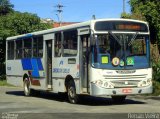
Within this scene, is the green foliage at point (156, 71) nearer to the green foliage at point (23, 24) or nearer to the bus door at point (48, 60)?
the bus door at point (48, 60)

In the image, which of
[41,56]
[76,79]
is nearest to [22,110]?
[76,79]

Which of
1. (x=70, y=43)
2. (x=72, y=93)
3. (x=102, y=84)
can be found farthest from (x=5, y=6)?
(x=102, y=84)

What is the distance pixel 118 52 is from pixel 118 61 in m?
0.33

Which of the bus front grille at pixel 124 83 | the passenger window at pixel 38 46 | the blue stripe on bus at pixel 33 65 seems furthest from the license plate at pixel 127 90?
the passenger window at pixel 38 46

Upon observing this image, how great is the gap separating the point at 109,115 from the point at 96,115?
392 millimetres

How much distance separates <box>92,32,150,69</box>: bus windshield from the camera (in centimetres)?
1758

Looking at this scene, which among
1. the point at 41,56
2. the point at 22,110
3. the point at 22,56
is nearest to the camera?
the point at 22,110

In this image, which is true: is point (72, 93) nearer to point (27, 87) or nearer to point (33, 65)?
point (33, 65)

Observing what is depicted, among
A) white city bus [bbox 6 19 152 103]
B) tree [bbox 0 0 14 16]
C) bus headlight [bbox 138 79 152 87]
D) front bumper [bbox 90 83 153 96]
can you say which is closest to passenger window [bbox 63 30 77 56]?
white city bus [bbox 6 19 152 103]

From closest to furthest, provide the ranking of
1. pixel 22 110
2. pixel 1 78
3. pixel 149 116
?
pixel 149 116 < pixel 22 110 < pixel 1 78

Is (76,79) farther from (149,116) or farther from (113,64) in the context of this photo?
(149,116)

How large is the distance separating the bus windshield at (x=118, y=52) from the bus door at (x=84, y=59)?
23.3 inches

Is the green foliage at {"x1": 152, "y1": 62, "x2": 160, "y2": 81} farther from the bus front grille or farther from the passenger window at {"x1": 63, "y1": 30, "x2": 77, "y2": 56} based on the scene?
the bus front grille

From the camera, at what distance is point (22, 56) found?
25203 mm
